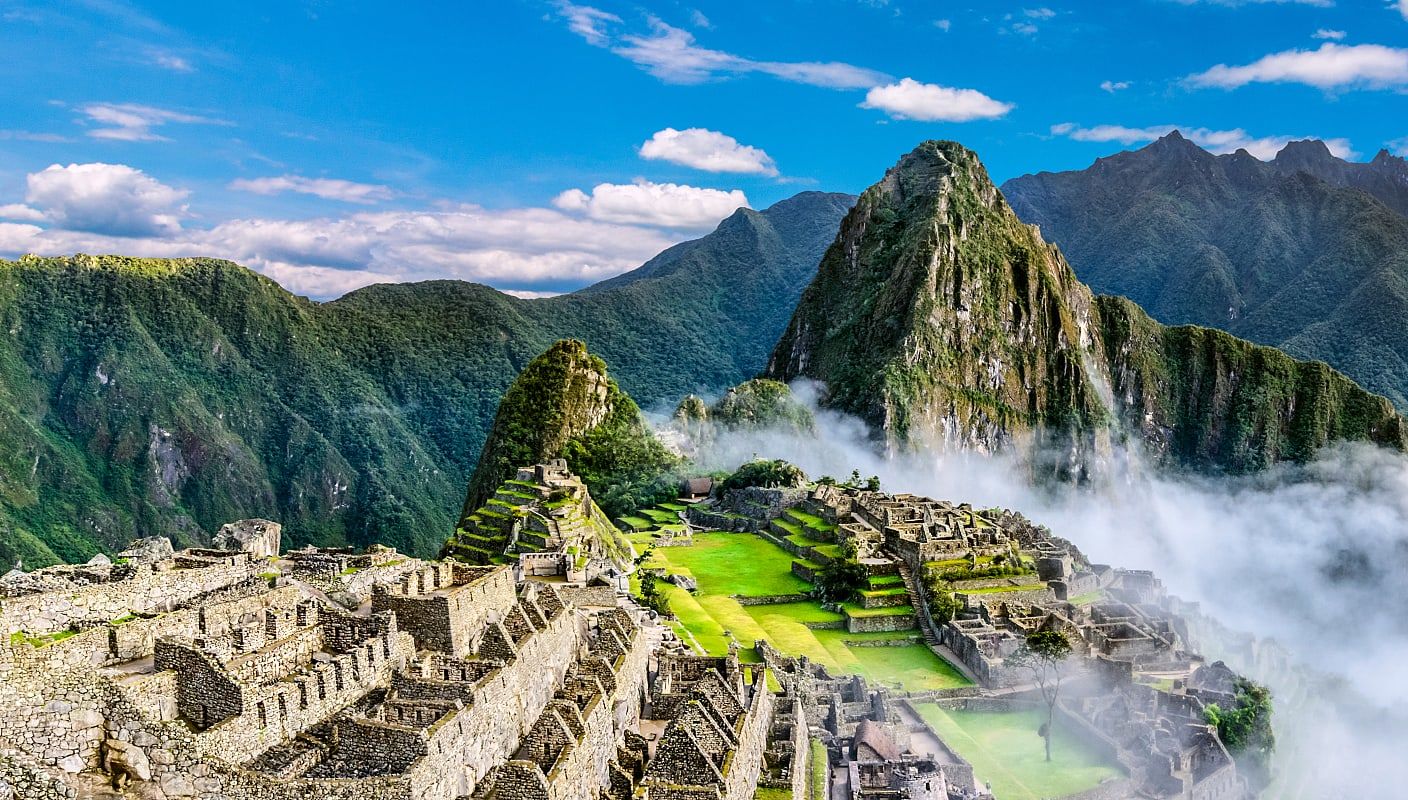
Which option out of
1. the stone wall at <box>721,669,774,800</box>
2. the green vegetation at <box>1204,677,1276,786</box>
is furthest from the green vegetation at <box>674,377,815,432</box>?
the stone wall at <box>721,669,774,800</box>

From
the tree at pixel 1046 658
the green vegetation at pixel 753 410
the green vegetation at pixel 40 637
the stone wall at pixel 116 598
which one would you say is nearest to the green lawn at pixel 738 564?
the tree at pixel 1046 658

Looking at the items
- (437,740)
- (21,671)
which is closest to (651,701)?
(437,740)

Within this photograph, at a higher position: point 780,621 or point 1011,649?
point 1011,649

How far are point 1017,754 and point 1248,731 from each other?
828 cm

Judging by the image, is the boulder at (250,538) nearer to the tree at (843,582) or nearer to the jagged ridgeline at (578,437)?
the tree at (843,582)

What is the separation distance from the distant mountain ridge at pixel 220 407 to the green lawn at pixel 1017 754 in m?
76.4

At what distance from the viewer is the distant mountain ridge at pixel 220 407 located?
357ft

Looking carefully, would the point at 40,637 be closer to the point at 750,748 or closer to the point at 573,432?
the point at 750,748

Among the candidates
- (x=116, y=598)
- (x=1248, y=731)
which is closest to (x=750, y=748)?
(x=116, y=598)

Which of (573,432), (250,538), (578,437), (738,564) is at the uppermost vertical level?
(250,538)

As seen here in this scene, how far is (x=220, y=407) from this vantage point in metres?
134

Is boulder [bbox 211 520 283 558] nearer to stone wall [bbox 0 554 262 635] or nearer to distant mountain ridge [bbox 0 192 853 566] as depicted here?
stone wall [bbox 0 554 262 635]

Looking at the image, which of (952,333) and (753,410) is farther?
(952,333)

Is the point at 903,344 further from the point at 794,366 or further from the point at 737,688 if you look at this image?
the point at 737,688
